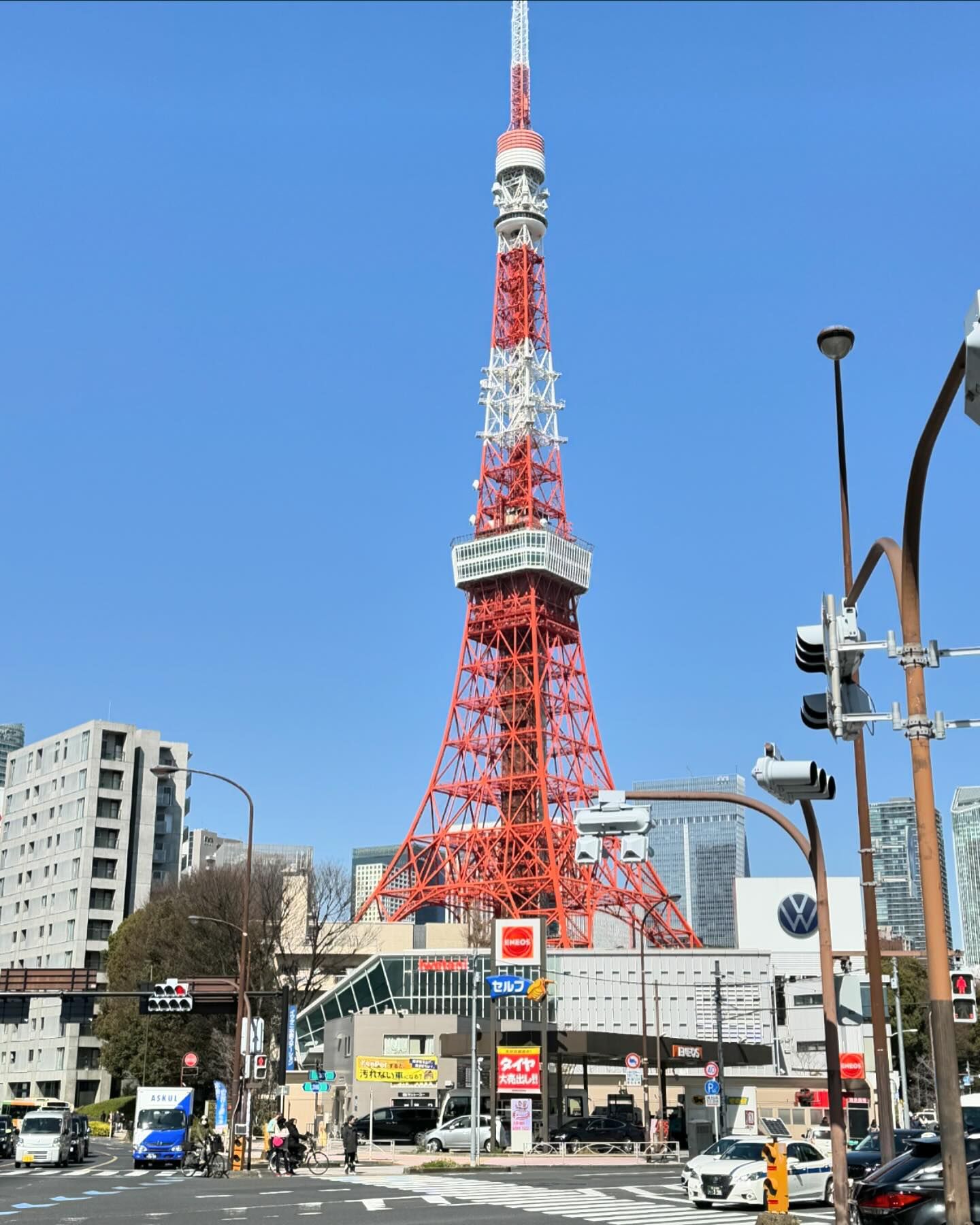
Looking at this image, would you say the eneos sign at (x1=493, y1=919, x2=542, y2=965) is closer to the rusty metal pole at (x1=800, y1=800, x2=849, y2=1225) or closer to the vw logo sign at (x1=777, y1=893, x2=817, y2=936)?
the vw logo sign at (x1=777, y1=893, x2=817, y2=936)

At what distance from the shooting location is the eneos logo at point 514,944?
46.2m

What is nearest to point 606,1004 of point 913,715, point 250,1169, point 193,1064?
point 193,1064

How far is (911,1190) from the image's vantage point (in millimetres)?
15539

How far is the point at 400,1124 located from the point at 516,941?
47.7 ft

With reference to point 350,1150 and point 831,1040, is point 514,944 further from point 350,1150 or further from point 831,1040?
point 831,1040

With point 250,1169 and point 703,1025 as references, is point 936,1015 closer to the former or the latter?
point 250,1169

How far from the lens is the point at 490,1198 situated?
92.4 ft

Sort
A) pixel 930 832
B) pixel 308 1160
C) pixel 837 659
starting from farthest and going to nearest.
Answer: pixel 308 1160 < pixel 837 659 < pixel 930 832

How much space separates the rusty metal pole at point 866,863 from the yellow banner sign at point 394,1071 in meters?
42.7

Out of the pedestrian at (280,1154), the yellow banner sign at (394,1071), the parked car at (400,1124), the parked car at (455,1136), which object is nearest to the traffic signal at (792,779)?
the pedestrian at (280,1154)

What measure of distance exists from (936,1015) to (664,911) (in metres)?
80.4

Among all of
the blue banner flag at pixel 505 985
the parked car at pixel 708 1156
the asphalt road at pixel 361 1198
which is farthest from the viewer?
the blue banner flag at pixel 505 985

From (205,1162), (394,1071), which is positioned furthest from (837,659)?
(394,1071)

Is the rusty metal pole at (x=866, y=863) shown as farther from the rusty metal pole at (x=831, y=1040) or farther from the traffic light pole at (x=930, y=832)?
the traffic light pole at (x=930, y=832)
